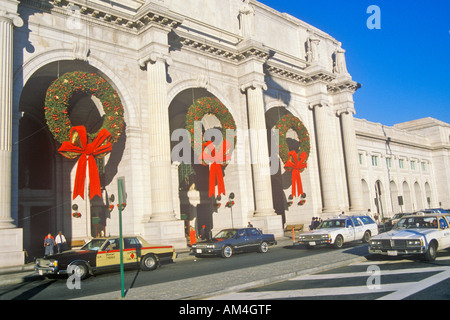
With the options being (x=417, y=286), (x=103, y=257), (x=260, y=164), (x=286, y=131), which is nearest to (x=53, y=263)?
(x=103, y=257)

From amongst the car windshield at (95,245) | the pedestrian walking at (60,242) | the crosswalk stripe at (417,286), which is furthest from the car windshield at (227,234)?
the crosswalk stripe at (417,286)

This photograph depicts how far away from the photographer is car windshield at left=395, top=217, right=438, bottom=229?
14.8 metres

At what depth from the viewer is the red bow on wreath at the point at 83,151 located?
20.4 meters

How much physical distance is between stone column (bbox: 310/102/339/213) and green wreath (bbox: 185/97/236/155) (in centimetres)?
1071

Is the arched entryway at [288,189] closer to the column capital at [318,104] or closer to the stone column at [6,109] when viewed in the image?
the column capital at [318,104]

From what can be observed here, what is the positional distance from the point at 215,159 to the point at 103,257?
13444 mm

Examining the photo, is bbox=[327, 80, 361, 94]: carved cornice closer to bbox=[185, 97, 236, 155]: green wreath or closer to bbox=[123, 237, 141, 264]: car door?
bbox=[185, 97, 236, 155]: green wreath

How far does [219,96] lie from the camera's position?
29.0 metres

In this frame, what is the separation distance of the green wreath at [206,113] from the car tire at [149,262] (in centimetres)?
1066

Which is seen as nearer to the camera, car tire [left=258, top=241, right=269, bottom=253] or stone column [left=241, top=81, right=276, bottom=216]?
car tire [left=258, top=241, right=269, bottom=253]

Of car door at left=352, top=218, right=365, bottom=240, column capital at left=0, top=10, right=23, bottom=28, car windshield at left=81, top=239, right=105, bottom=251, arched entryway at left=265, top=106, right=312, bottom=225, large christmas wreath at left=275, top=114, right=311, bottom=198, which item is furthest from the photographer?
arched entryway at left=265, top=106, right=312, bottom=225

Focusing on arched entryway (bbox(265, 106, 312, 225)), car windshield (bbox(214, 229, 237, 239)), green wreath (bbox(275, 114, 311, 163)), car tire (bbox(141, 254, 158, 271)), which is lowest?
car tire (bbox(141, 254, 158, 271))

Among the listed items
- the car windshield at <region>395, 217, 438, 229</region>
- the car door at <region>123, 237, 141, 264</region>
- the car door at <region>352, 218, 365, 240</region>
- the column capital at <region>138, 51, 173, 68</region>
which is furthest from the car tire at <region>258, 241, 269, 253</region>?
the column capital at <region>138, 51, 173, 68</region>
